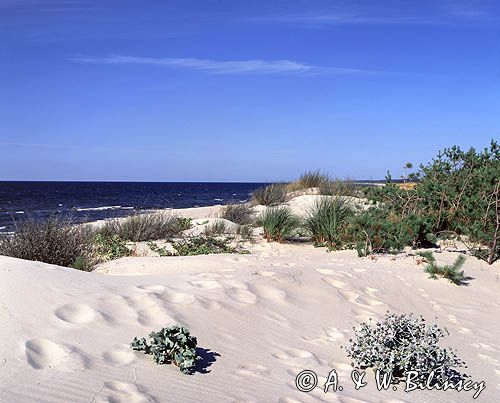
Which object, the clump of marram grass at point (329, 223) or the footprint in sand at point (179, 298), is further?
the clump of marram grass at point (329, 223)

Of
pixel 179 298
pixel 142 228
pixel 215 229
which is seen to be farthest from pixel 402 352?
pixel 215 229

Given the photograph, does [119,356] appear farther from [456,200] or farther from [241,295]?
[456,200]

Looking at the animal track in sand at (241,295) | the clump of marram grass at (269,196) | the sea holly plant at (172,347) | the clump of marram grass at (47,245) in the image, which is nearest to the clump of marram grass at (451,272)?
the animal track in sand at (241,295)

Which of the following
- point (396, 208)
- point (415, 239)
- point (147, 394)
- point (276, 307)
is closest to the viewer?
point (147, 394)

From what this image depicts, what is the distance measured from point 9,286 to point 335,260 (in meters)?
5.19

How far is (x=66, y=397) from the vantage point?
9.77 ft

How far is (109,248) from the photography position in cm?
934

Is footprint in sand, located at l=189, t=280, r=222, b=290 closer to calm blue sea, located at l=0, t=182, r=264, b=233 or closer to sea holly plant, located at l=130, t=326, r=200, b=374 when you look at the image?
sea holly plant, located at l=130, t=326, r=200, b=374

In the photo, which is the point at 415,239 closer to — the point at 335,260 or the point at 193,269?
the point at 335,260

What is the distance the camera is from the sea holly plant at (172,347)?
3.61 metres

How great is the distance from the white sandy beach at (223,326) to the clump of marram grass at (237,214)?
681 cm

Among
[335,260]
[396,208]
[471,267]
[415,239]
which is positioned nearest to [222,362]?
[335,260]

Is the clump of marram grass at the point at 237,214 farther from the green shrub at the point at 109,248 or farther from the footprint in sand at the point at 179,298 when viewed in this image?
the footprint in sand at the point at 179,298

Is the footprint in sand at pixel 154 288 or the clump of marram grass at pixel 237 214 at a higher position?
the clump of marram grass at pixel 237 214
